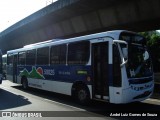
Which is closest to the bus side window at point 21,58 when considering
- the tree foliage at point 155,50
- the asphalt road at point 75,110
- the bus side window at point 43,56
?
the bus side window at point 43,56

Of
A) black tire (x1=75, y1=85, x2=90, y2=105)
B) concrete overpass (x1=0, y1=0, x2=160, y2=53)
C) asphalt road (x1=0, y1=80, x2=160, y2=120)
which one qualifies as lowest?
asphalt road (x1=0, y1=80, x2=160, y2=120)

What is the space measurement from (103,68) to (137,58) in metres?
1.39

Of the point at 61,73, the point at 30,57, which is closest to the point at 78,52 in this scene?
the point at 61,73

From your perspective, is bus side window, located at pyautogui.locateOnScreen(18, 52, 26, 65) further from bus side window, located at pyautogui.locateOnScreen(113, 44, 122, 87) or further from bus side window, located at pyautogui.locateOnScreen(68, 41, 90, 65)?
bus side window, located at pyautogui.locateOnScreen(113, 44, 122, 87)

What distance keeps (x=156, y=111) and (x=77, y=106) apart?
10.8 ft

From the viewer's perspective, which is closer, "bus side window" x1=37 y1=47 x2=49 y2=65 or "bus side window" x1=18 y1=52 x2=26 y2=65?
"bus side window" x1=37 y1=47 x2=49 y2=65

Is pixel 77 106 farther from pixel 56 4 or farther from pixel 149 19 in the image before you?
pixel 56 4

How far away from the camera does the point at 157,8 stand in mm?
15766

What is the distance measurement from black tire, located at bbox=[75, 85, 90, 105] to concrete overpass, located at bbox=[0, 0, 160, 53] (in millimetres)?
7721

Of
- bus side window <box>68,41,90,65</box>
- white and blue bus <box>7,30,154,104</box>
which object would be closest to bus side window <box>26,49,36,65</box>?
white and blue bus <box>7,30,154,104</box>

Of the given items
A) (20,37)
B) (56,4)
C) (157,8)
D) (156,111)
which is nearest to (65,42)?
(156,111)

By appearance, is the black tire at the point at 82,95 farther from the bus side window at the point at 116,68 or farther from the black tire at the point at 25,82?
the black tire at the point at 25,82

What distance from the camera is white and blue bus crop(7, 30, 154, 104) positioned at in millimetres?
9484

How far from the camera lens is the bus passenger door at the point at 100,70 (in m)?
10.1
